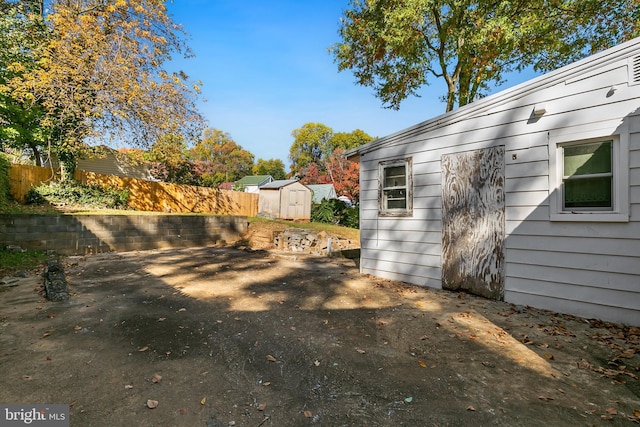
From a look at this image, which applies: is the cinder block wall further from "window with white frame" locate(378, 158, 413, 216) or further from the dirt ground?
"window with white frame" locate(378, 158, 413, 216)

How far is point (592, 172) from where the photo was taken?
393cm

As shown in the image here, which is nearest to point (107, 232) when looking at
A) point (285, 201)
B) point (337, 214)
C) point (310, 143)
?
point (285, 201)

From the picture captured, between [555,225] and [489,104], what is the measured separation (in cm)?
213

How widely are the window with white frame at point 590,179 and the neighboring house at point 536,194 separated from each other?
1cm

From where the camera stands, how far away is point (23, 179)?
11.2 metres

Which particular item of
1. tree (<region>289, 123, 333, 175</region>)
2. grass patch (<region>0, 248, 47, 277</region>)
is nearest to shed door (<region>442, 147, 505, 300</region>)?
grass patch (<region>0, 248, 47, 277</region>)

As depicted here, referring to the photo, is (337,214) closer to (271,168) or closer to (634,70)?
(634,70)

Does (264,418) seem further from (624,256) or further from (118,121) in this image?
(118,121)

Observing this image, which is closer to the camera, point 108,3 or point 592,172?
point 592,172

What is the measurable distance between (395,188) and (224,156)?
4584 cm

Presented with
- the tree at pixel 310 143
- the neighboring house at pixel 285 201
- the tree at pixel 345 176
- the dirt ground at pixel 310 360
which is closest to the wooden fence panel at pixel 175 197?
the neighboring house at pixel 285 201

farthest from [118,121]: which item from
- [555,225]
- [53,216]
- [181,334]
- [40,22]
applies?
[555,225]

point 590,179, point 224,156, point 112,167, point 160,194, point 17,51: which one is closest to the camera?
point 590,179
